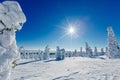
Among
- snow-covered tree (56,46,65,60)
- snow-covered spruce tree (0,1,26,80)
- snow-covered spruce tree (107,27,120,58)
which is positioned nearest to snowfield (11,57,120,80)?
snow-covered spruce tree (0,1,26,80)

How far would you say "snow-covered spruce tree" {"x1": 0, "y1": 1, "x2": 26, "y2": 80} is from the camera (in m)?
7.36

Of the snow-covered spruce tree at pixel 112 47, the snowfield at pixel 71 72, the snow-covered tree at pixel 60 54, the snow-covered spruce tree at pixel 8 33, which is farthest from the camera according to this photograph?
the snow-covered spruce tree at pixel 112 47

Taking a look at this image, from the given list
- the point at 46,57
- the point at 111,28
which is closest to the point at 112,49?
the point at 111,28

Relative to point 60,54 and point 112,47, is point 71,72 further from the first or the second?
point 112,47

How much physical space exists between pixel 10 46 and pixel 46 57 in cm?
5918

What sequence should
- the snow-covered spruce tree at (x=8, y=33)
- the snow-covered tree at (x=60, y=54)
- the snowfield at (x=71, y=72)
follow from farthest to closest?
1. the snow-covered tree at (x=60, y=54)
2. the snowfield at (x=71, y=72)
3. the snow-covered spruce tree at (x=8, y=33)

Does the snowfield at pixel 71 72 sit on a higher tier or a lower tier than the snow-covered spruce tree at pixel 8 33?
lower

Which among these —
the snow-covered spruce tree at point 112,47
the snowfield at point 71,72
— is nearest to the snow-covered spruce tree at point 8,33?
the snowfield at point 71,72

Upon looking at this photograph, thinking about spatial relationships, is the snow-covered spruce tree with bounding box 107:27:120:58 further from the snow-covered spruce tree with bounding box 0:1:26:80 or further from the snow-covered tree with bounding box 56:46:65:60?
the snow-covered spruce tree with bounding box 0:1:26:80

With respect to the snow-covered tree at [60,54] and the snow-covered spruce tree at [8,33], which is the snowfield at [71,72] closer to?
the snow-covered spruce tree at [8,33]

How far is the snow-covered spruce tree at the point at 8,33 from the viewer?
24.2 feet

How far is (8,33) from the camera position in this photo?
24.7 ft

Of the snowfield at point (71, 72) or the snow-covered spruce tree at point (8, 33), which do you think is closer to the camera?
the snow-covered spruce tree at point (8, 33)

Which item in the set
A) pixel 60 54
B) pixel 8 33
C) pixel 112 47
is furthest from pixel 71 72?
pixel 112 47
